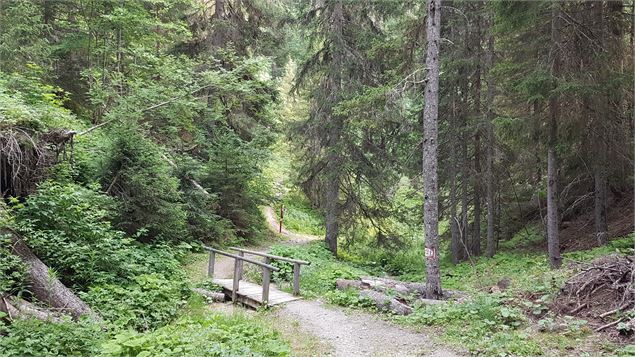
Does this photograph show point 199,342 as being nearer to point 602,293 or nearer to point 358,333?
point 358,333

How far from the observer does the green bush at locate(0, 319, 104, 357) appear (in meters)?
5.08

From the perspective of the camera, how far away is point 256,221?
698 inches

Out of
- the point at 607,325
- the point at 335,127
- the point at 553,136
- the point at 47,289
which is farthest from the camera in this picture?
the point at 335,127

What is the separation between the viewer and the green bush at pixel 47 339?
508cm

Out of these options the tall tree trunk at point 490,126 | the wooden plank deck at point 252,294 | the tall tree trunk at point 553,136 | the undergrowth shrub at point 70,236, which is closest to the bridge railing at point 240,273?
the wooden plank deck at point 252,294

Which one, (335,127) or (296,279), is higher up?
(335,127)

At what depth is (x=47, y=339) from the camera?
17.6 ft

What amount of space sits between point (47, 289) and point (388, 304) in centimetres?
610

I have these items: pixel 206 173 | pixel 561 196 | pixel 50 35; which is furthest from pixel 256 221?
pixel 561 196

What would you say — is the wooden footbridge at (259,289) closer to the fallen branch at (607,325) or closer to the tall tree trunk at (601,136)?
the fallen branch at (607,325)

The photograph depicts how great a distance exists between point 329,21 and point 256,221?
28.6 ft

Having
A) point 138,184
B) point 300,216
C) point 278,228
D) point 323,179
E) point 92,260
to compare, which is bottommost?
point 92,260

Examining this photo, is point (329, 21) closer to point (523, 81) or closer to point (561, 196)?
point (523, 81)

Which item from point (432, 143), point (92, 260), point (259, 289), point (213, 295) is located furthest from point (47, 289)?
point (432, 143)
